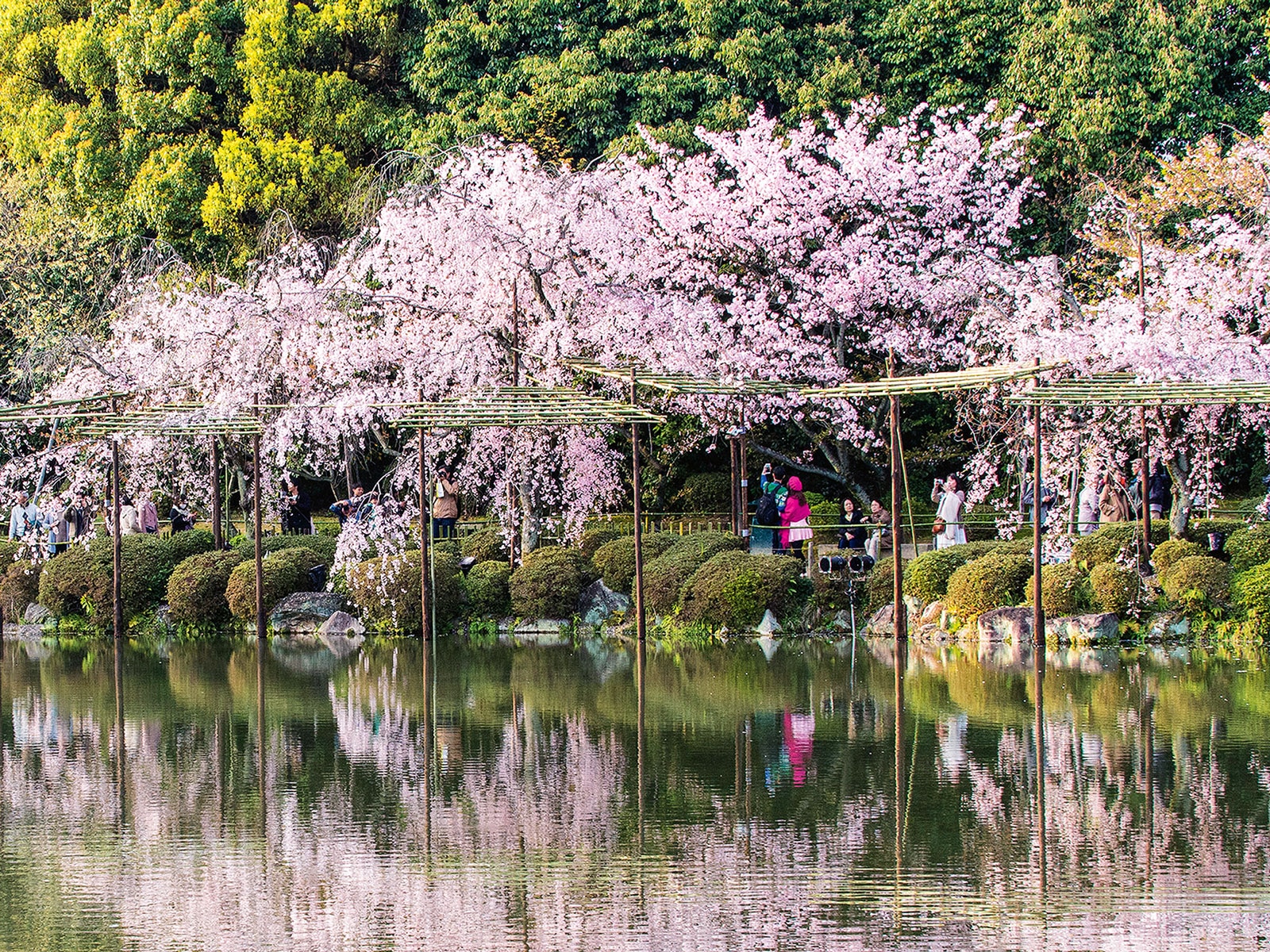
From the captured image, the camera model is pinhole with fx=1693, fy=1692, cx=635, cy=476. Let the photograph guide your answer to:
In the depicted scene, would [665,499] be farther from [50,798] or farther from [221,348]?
[50,798]

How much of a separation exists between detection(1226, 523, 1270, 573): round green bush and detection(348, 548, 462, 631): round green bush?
1053cm

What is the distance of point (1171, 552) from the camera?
21.5 metres

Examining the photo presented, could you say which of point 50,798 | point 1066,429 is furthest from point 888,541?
point 50,798

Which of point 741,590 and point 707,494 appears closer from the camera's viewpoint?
point 741,590

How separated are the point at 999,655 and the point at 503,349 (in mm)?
9180

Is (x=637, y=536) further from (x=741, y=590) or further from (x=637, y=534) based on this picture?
(x=741, y=590)

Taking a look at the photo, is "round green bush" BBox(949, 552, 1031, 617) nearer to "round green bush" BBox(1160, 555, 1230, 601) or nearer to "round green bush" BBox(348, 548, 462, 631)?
"round green bush" BBox(1160, 555, 1230, 601)

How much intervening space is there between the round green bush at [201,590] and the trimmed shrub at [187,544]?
92 cm

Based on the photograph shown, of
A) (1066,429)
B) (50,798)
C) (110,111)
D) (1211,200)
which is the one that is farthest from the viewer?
(110,111)

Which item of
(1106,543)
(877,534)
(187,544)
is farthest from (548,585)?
(1106,543)

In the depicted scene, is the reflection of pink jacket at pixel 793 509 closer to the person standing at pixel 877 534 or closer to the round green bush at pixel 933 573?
the person standing at pixel 877 534

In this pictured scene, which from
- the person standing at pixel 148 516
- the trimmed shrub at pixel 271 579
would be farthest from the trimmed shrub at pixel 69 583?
the person standing at pixel 148 516

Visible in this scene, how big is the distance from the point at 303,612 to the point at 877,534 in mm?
8513

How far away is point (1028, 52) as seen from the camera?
30891 mm
